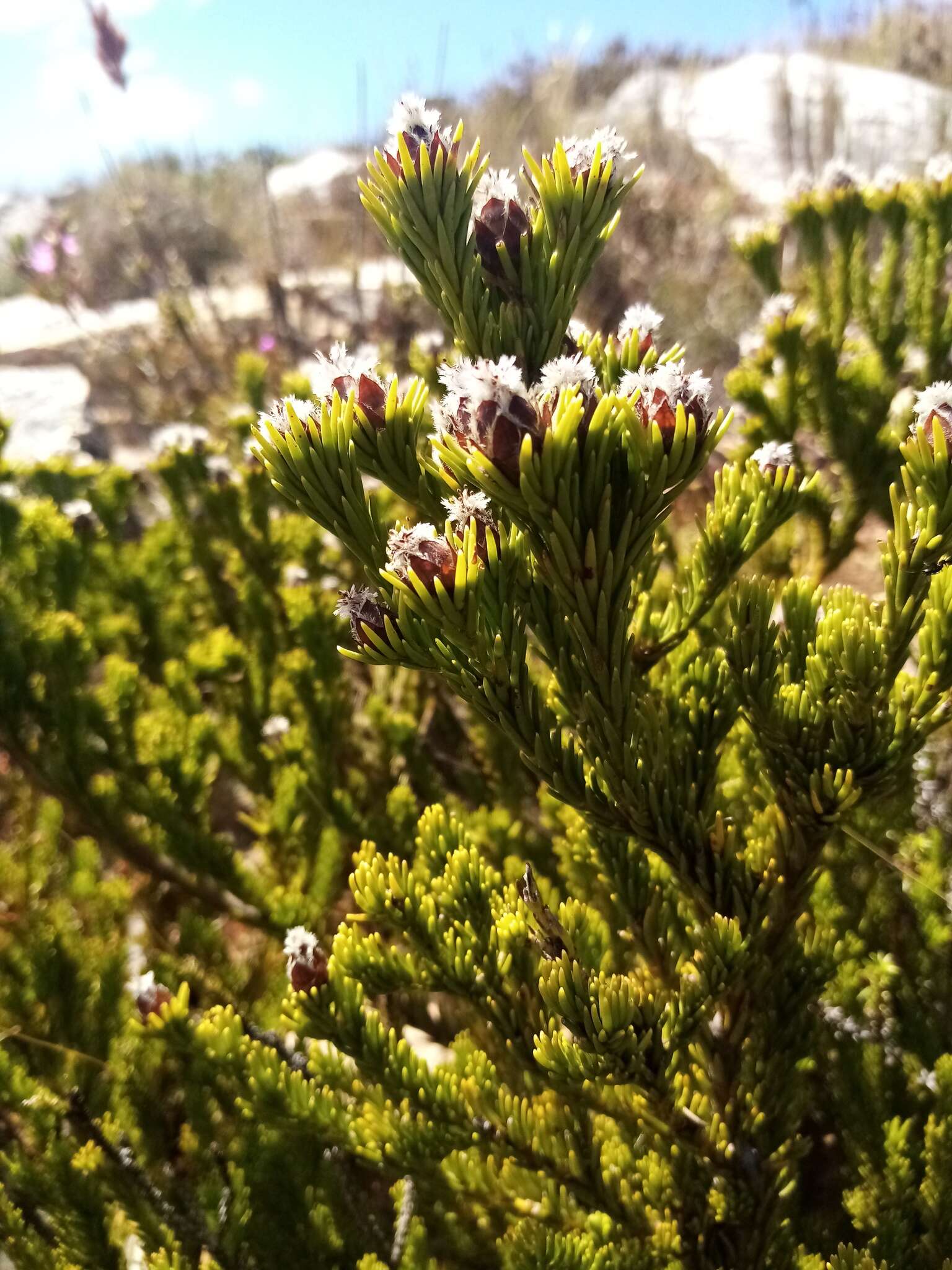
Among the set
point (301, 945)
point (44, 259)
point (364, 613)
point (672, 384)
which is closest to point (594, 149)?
point (672, 384)

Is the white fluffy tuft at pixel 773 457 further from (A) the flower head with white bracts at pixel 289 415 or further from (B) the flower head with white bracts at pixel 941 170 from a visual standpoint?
(B) the flower head with white bracts at pixel 941 170

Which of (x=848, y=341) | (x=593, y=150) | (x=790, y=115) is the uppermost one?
(x=790, y=115)

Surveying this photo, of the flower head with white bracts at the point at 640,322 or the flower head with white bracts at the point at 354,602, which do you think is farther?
the flower head with white bracts at the point at 640,322

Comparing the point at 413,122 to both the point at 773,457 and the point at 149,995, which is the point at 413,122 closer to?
the point at 773,457

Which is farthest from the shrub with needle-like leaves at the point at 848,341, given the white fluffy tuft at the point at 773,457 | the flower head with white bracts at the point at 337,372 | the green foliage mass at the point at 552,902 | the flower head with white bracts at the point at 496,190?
the flower head with white bracts at the point at 337,372

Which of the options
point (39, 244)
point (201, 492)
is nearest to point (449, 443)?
point (201, 492)
